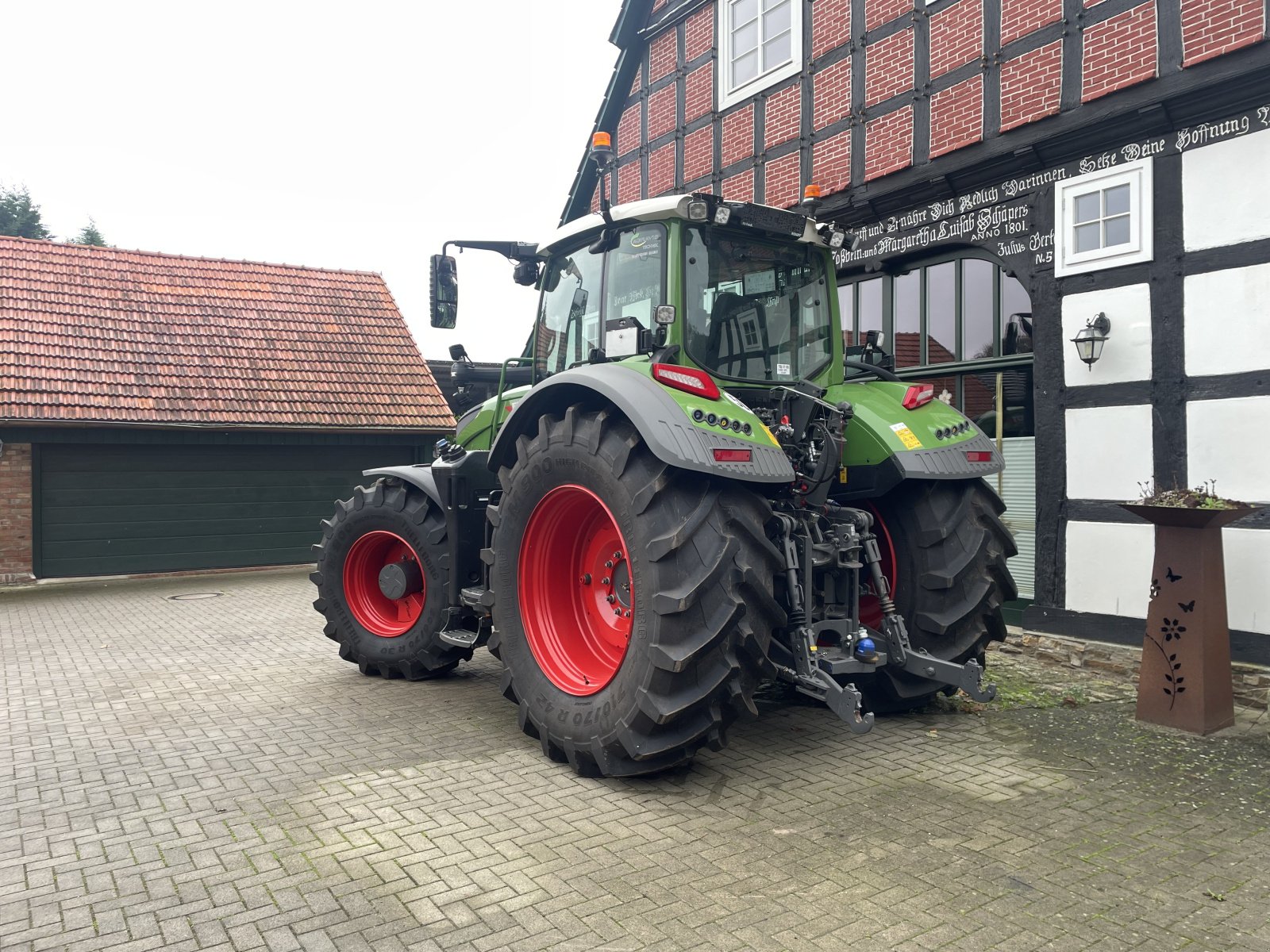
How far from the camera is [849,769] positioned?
422 cm

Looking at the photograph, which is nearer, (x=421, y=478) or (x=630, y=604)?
(x=630, y=604)

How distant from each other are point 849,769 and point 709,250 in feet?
8.50

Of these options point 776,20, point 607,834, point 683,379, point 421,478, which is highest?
point 776,20

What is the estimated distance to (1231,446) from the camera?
19.5 ft

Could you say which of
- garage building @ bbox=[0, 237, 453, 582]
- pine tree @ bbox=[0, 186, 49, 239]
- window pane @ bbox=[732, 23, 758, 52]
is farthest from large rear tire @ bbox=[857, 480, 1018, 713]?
pine tree @ bbox=[0, 186, 49, 239]

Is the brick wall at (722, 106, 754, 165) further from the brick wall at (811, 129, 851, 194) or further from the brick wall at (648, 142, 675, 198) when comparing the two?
the brick wall at (811, 129, 851, 194)

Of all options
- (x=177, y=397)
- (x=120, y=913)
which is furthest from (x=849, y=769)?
(x=177, y=397)

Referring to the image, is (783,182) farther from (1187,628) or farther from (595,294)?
(1187,628)

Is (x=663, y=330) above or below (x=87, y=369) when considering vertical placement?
below

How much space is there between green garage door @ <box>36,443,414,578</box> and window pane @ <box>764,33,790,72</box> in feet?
27.1

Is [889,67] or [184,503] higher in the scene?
[889,67]

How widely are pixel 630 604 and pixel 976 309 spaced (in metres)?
4.92

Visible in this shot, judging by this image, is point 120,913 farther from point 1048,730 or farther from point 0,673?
point 0,673

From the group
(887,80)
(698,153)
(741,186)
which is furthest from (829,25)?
(698,153)
